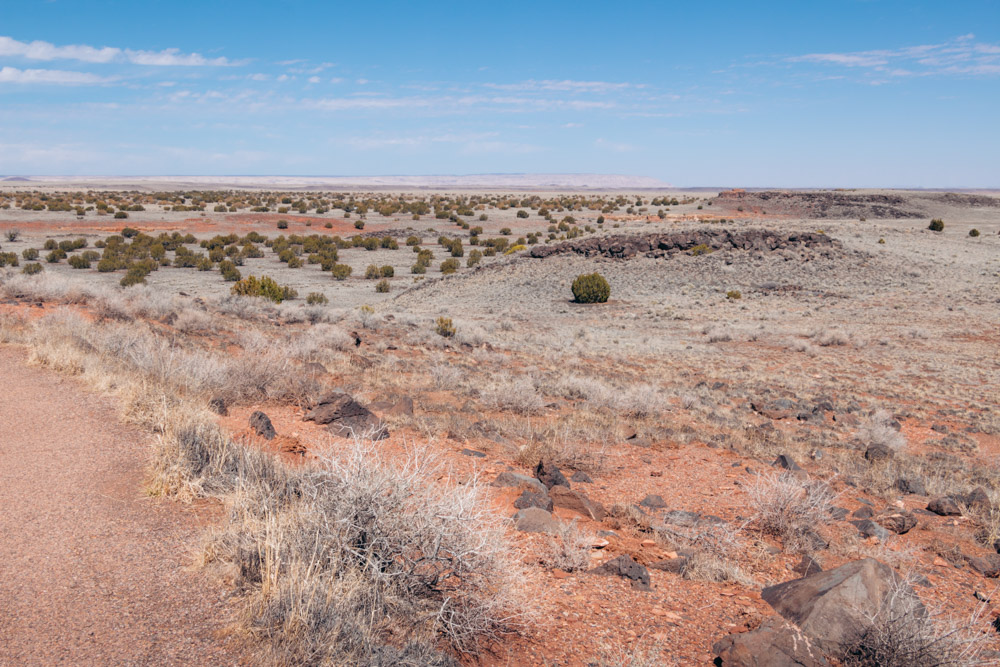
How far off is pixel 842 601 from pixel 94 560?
4592 mm

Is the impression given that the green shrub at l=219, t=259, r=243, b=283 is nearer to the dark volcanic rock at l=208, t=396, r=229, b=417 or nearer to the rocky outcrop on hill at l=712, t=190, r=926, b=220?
the dark volcanic rock at l=208, t=396, r=229, b=417

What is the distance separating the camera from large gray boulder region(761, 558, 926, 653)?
3672 mm

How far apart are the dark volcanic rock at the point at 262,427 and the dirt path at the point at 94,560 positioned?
1257 mm

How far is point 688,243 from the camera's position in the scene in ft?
104

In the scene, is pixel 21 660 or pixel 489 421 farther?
pixel 489 421

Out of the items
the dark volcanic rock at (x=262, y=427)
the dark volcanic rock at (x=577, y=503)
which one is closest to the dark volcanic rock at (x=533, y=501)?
the dark volcanic rock at (x=577, y=503)

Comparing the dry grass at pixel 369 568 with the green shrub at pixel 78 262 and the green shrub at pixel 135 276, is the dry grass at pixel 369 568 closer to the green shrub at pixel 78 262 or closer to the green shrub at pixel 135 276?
the green shrub at pixel 135 276

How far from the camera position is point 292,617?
10.1 feet

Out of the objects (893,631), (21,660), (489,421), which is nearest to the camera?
(21,660)

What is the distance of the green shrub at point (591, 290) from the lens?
2656 centimetres

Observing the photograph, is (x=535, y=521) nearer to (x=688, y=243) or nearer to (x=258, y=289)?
(x=258, y=289)

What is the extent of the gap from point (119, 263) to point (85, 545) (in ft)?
106

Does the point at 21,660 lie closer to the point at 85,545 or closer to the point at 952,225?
the point at 85,545

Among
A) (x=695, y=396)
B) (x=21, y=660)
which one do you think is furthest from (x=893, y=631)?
(x=695, y=396)
